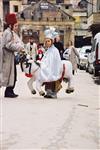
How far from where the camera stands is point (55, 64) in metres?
15.8

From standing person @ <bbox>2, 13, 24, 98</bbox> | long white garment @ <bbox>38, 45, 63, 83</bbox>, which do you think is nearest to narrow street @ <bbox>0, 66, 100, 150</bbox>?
standing person @ <bbox>2, 13, 24, 98</bbox>

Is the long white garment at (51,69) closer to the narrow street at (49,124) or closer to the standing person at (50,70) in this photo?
the standing person at (50,70)

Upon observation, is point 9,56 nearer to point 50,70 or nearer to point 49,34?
point 50,70

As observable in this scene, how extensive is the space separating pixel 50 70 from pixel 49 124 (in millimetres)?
4976

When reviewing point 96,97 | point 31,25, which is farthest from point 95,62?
point 31,25

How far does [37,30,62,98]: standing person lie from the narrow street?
0.55 m

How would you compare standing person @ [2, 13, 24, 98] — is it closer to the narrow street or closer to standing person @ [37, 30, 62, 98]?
the narrow street

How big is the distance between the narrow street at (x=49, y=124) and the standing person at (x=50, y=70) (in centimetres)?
55

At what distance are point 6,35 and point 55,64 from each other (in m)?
1.38

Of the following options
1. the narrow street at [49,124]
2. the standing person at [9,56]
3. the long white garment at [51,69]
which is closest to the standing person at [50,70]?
the long white garment at [51,69]

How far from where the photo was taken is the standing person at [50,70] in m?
15.8

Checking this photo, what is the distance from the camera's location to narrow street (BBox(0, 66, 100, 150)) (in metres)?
9.01

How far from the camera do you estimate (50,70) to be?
51.7ft

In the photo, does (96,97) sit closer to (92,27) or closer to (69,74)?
(69,74)
